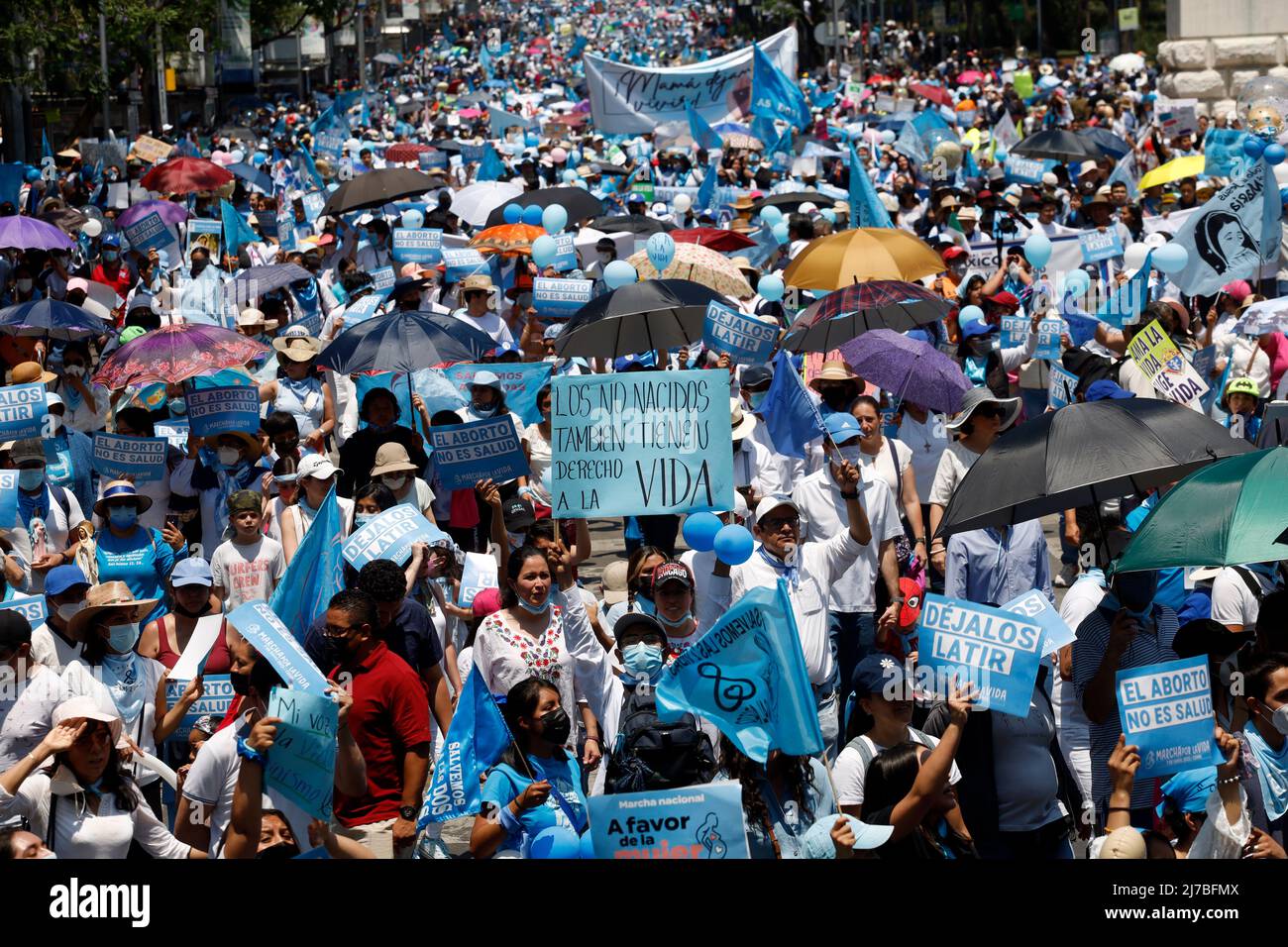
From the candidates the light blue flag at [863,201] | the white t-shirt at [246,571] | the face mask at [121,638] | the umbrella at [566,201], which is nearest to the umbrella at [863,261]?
the light blue flag at [863,201]

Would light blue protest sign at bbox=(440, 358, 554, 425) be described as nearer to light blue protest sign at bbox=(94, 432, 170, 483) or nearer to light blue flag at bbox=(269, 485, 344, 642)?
light blue protest sign at bbox=(94, 432, 170, 483)

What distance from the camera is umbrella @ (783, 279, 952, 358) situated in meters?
10.8

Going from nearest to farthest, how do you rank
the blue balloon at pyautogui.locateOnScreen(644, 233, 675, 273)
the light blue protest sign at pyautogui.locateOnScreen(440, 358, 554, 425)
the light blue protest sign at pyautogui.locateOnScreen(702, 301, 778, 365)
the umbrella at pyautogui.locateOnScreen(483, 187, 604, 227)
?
1. the light blue protest sign at pyautogui.locateOnScreen(440, 358, 554, 425)
2. the light blue protest sign at pyautogui.locateOnScreen(702, 301, 778, 365)
3. the blue balloon at pyautogui.locateOnScreen(644, 233, 675, 273)
4. the umbrella at pyautogui.locateOnScreen(483, 187, 604, 227)

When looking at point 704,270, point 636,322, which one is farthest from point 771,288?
point 636,322

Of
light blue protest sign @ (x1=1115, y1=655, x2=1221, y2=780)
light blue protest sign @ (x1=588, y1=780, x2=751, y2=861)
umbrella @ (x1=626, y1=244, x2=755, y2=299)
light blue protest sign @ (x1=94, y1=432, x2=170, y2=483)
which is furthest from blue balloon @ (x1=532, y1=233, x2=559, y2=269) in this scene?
light blue protest sign @ (x1=588, y1=780, x2=751, y2=861)

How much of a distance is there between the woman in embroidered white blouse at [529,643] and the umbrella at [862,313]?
175 inches

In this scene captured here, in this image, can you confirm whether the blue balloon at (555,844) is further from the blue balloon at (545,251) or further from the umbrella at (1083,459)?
the blue balloon at (545,251)

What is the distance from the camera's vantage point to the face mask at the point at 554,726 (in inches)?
219

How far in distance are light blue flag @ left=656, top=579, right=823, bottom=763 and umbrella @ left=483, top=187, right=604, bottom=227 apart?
1269cm

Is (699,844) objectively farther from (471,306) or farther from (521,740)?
(471,306)

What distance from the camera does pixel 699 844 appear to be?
485 centimetres

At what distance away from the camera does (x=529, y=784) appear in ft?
17.8

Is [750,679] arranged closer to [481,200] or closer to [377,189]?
[377,189]
